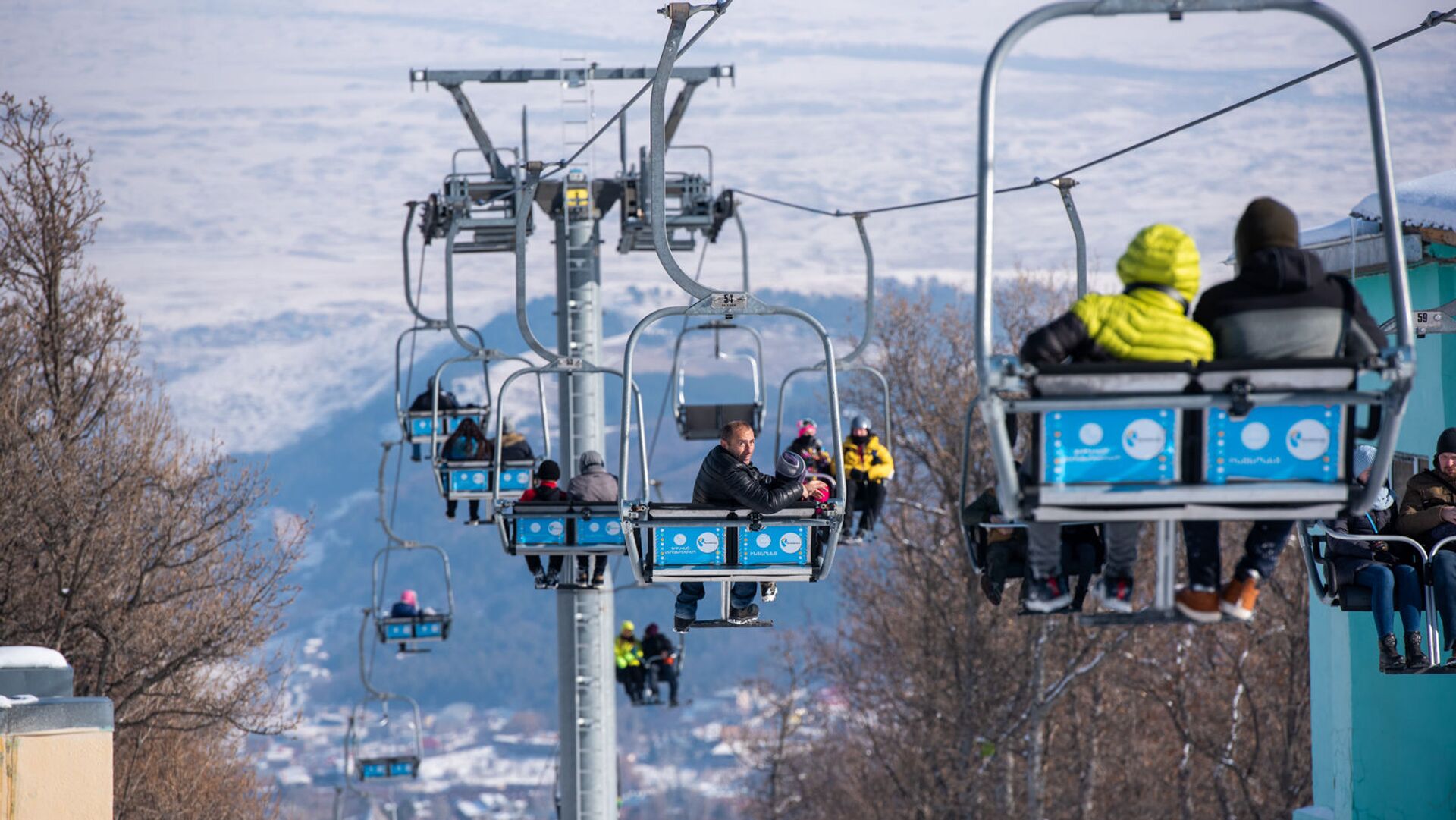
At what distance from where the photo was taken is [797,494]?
10.3 metres

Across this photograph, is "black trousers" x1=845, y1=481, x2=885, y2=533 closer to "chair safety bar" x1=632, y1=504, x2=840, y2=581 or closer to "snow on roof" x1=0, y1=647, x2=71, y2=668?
"chair safety bar" x1=632, y1=504, x2=840, y2=581

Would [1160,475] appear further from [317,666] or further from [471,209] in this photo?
[317,666]

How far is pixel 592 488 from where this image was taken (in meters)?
13.8

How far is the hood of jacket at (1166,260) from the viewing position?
6730mm

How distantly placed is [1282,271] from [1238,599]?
115 centimetres

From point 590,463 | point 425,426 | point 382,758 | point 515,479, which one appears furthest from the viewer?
point 382,758

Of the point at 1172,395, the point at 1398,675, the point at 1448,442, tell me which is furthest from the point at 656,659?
the point at 1172,395

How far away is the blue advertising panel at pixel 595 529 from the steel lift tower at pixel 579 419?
8074mm

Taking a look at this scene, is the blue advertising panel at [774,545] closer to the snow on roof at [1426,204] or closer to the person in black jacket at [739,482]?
the person in black jacket at [739,482]

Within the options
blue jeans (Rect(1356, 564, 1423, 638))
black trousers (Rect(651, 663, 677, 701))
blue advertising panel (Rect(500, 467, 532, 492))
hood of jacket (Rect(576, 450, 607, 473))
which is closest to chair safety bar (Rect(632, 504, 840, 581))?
blue jeans (Rect(1356, 564, 1423, 638))

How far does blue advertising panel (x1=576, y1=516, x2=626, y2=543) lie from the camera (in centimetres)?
1369

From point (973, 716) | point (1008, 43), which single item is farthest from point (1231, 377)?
point (973, 716)

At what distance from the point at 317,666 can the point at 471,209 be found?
167357 millimetres

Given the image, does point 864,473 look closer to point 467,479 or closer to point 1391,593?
point 467,479
